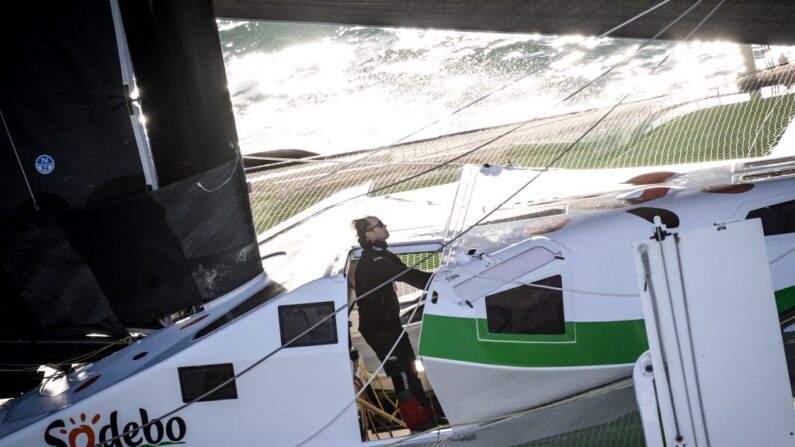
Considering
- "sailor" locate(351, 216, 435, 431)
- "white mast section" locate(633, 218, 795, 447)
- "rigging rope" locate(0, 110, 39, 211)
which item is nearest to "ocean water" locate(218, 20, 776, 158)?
"sailor" locate(351, 216, 435, 431)

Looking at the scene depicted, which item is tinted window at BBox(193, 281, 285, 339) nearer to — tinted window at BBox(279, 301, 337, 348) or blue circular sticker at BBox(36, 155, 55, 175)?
tinted window at BBox(279, 301, 337, 348)

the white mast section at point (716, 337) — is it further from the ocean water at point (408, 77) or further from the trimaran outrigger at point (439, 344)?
the ocean water at point (408, 77)

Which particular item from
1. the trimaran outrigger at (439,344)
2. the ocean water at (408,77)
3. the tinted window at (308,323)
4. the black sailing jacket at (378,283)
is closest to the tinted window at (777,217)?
the trimaran outrigger at (439,344)

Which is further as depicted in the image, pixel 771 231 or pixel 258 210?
pixel 258 210

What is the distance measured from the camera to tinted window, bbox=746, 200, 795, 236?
13.1 feet

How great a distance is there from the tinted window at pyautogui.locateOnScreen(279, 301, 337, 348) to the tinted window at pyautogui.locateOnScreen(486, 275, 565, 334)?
0.67 metres

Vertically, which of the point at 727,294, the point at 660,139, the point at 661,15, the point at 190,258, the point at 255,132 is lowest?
the point at 727,294

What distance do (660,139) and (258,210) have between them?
269 centimetres

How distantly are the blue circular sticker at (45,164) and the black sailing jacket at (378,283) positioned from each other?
1.46m

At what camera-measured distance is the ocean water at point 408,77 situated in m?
10.8

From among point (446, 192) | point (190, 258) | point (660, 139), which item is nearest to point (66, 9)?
point (190, 258)

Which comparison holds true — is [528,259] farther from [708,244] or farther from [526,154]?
[526,154]

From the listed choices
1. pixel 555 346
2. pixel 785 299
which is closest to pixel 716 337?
pixel 555 346

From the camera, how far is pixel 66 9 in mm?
4074
